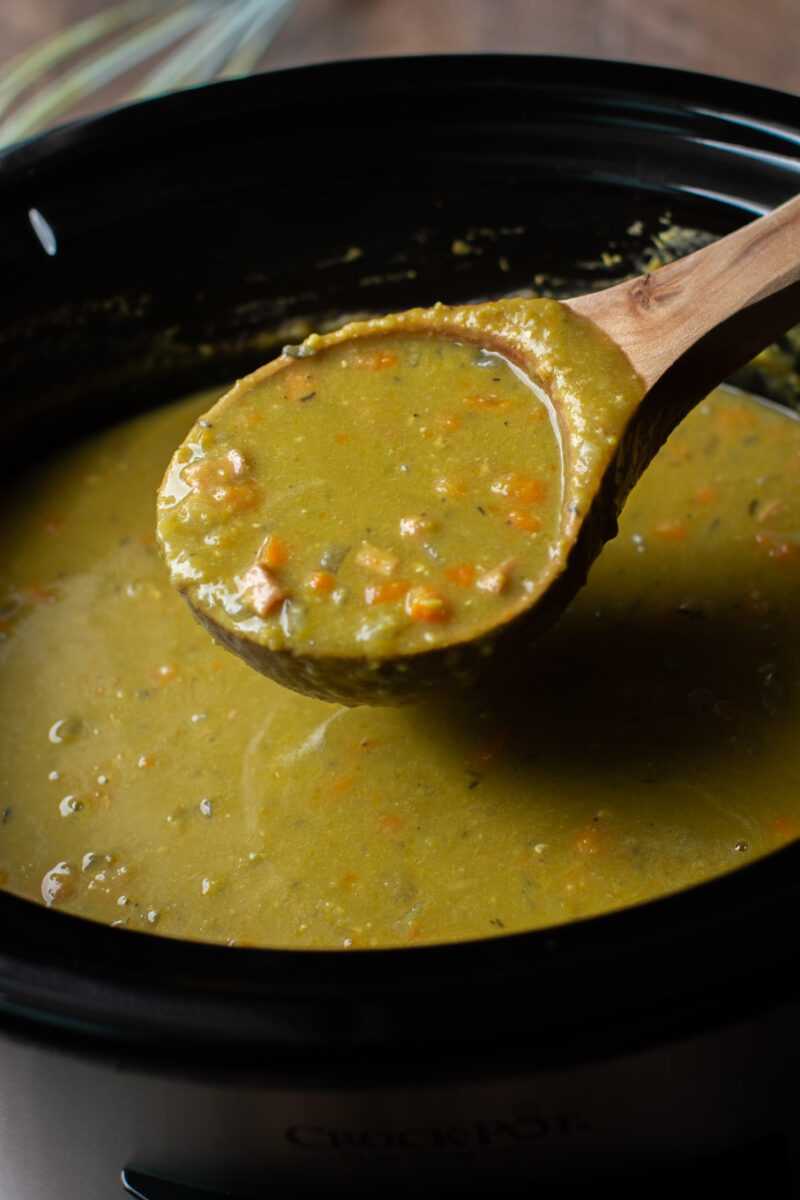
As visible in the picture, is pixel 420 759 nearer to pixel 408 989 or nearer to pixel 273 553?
pixel 273 553

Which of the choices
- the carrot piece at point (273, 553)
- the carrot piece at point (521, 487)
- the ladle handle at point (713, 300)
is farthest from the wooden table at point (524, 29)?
the carrot piece at point (273, 553)

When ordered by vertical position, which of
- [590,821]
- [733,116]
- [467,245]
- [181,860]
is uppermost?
[733,116]

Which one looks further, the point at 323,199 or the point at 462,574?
the point at 323,199

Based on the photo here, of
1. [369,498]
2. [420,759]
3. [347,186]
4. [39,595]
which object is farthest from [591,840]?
[347,186]

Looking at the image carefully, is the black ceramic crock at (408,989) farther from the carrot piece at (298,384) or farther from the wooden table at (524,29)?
the wooden table at (524,29)

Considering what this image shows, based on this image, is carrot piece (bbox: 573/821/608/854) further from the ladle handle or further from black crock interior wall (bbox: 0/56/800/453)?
black crock interior wall (bbox: 0/56/800/453)

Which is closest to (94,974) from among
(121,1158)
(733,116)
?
(121,1158)

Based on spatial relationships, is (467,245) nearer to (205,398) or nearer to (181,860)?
(205,398)
